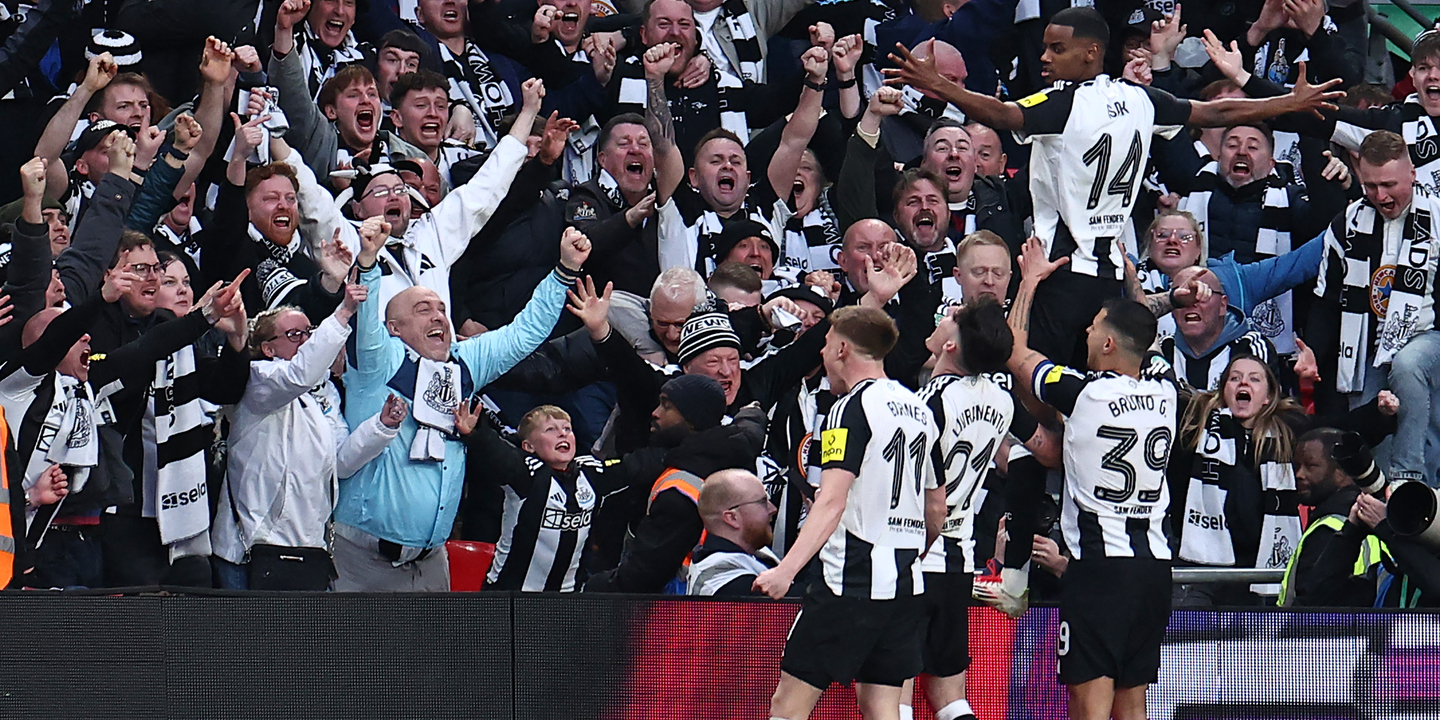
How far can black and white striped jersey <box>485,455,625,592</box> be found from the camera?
29.2 ft

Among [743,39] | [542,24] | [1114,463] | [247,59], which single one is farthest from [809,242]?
[1114,463]

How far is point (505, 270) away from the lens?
10.6 meters

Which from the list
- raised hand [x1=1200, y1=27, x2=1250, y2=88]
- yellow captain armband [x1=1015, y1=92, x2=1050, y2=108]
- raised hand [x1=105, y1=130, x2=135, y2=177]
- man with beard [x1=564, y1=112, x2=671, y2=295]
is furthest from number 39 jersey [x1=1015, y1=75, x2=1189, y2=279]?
raised hand [x1=105, y1=130, x2=135, y2=177]

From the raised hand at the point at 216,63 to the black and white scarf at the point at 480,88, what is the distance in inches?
86.0

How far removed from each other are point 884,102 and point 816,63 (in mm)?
492

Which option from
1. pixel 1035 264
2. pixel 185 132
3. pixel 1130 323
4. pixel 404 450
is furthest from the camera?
pixel 185 132

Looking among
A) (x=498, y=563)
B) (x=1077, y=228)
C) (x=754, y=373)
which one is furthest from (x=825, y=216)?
(x=498, y=563)

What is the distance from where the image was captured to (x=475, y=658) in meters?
7.23

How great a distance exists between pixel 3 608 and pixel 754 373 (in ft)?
13.1

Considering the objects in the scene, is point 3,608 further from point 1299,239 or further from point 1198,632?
point 1299,239

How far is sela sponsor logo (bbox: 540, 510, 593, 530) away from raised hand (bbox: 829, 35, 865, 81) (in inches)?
151

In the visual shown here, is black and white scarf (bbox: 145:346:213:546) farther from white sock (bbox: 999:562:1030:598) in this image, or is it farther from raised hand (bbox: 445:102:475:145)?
white sock (bbox: 999:562:1030:598)

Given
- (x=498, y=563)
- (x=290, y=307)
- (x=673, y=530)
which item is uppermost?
(x=290, y=307)

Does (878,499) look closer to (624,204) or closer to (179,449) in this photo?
(179,449)
